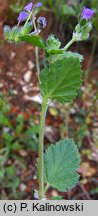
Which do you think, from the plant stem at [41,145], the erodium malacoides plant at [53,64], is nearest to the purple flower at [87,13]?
the erodium malacoides plant at [53,64]

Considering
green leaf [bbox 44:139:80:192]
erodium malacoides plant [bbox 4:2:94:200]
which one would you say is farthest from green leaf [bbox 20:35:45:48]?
green leaf [bbox 44:139:80:192]

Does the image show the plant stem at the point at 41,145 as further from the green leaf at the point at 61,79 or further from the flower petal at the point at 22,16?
the flower petal at the point at 22,16

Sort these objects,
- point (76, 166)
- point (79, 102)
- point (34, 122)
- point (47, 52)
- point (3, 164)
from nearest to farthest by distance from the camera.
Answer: point (47, 52)
point (76, 166)
point (3, 164)
point (34, 122)
point (79, 102)

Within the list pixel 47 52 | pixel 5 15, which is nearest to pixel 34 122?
pixel 5 15

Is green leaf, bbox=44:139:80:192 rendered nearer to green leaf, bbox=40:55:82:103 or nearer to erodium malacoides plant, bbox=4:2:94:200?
erodium malacoides plant, bbox=4:2:94:200

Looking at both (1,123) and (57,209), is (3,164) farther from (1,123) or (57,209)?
(57,209)

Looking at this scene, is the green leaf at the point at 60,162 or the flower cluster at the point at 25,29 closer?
the flower cluster at the point at 25,29
